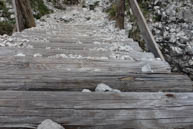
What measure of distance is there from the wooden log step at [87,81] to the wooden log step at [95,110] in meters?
0.19

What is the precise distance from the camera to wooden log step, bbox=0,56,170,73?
1497mm

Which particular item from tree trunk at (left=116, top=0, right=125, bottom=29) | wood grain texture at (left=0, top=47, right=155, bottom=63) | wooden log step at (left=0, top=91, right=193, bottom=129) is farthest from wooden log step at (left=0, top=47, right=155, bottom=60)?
tree trunk at (left=116, top=0, right=125, bottom=29)

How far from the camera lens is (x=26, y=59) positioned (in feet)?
5.36

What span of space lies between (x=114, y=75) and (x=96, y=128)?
0.53 m

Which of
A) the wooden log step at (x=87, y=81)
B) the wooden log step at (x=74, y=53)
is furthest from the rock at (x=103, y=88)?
the wooden log step at (x=74, y=53)

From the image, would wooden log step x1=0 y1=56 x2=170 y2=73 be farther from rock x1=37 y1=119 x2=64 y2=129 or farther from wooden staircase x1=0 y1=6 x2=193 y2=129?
rock x1=37 y1=119 x2=64 y2=129

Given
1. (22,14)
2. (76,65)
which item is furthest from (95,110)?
(22,14)

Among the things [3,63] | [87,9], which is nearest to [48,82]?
[3,63]

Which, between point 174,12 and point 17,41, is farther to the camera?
point 174,12

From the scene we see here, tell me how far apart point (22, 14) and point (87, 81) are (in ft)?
10.1

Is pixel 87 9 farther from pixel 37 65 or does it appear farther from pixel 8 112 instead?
pixel 8 112

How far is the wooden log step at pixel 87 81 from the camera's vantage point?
3.88 feet

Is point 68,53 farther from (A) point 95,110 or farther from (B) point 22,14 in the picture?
(B) point 22,14

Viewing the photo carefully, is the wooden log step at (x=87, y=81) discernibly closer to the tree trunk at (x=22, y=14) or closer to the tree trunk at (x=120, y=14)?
the tree trunk at (x=22, y=14)
